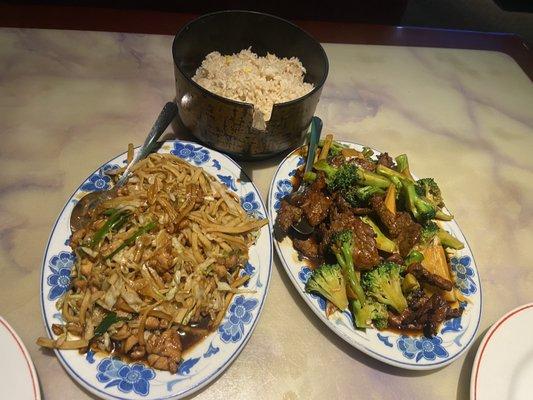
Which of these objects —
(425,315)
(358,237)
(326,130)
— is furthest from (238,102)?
(425,315)

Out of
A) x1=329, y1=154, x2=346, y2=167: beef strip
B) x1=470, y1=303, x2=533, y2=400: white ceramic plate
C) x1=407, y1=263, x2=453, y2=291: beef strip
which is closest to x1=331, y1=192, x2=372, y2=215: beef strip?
x1=329, y1=154, x2=346, y2=167: beef strip

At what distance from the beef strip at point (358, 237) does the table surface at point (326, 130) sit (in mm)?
350

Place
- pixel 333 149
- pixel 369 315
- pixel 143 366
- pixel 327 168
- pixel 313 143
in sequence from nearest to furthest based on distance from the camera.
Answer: pixel 143 366, pixel 369 315, pixel 327 168, pixel 313 143, pixel 333 149

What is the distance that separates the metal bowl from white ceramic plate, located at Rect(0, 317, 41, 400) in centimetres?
132

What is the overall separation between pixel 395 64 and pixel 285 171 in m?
1.98

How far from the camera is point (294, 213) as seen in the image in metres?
2.05

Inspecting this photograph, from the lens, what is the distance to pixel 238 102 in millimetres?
2021

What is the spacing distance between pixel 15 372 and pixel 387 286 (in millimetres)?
1497

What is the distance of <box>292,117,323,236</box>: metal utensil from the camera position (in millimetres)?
2055

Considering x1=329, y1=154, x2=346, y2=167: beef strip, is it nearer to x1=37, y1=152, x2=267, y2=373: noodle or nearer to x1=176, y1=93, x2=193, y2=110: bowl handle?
x1=37, y1=152, x2=267, y2=373: noodle

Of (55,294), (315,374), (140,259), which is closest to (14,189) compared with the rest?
(55,294)

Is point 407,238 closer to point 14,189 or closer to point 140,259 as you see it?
point 140,259

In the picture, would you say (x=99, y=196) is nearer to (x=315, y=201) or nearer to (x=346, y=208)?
(x=315, y=201)

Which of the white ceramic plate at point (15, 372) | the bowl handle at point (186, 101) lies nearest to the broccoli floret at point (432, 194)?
the bowl handle at point (186, 101)
